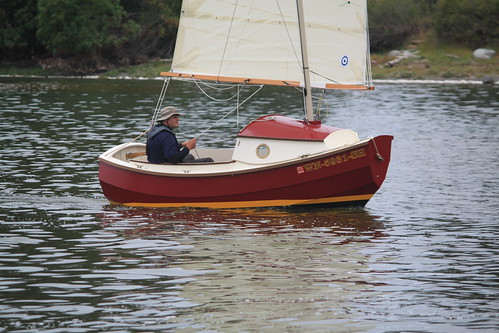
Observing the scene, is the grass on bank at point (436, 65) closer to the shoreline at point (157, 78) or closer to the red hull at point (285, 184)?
the shoreline at point (157, 78)

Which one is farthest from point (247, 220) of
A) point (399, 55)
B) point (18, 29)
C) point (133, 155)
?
point (18, 29)

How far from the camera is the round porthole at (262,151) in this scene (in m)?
18.5

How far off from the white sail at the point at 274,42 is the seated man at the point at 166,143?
1.59 meters

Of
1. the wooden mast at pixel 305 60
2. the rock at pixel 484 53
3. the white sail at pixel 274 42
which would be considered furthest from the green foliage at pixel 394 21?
the wooden mast at pixel 305 60

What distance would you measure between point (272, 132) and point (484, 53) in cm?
5086

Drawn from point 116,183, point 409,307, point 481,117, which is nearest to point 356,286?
point 409,307

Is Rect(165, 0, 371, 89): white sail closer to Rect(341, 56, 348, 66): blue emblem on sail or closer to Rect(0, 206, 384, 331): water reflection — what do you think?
Rect(341, 56, 348, 66): blue emblem on sail

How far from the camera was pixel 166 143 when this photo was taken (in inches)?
735

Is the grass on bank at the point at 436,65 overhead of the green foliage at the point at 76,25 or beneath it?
beneath

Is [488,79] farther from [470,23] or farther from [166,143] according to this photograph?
[166,143]

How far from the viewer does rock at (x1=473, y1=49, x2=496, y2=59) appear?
218ft

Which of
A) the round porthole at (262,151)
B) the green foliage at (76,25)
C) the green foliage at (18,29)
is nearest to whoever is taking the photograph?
the round porthole at (262,151)

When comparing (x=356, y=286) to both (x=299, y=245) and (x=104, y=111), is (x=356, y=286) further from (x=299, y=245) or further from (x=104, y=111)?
(x=104, y=111)

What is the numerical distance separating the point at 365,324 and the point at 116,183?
9.00 meters
